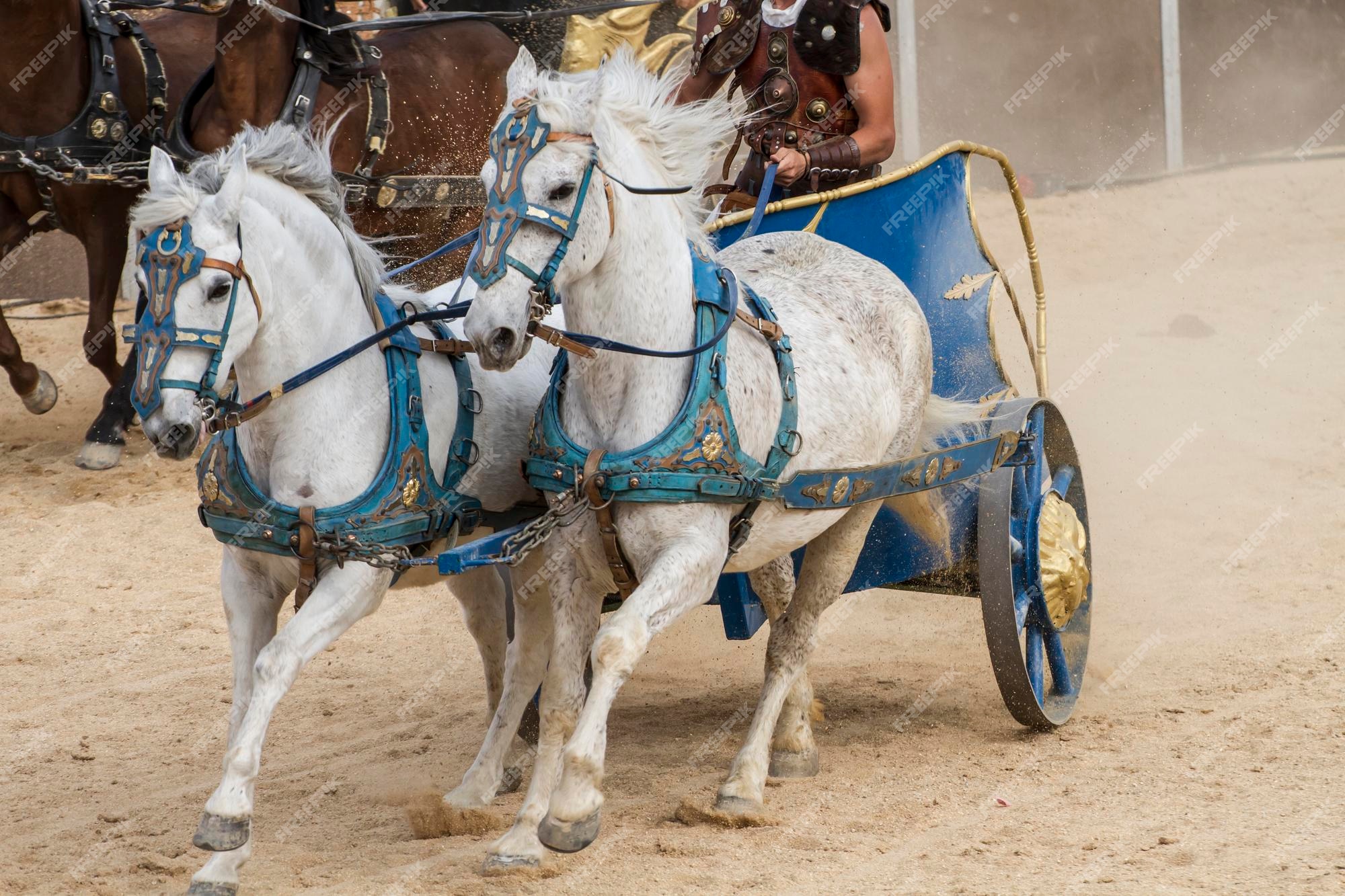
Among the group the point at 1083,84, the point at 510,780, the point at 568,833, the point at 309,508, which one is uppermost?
the point at 1083,84

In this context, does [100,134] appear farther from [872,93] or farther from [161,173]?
[161,173]

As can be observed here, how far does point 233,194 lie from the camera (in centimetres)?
300

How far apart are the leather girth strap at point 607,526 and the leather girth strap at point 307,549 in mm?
580

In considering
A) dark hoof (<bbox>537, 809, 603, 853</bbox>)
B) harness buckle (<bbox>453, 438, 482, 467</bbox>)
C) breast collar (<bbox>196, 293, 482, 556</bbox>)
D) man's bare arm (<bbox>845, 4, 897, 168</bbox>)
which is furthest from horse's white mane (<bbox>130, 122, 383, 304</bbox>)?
man's bare arm (<bbox>845, 4, 897, 168</bbox>)

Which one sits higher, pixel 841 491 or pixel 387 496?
pixel 387 496

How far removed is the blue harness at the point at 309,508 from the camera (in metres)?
2.91

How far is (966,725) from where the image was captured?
4.48 meters

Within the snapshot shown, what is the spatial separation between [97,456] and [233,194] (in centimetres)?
460

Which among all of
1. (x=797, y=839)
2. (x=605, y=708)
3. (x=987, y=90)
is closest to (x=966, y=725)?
(x=797, y=839)

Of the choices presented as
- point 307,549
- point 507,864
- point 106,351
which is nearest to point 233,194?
point 307,549

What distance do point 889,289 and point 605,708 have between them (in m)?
1.50

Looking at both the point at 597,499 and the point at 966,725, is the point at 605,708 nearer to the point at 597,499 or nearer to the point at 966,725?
the point at 597,499

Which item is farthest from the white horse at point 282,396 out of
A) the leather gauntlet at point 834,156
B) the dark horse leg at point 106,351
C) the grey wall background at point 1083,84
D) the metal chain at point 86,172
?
the grey wall background at point 1083,84

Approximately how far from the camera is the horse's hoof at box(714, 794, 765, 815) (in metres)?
3.65
